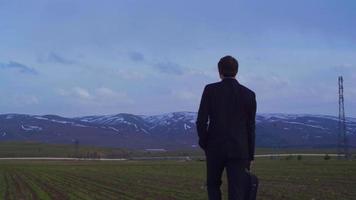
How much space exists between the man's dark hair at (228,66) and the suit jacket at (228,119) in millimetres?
75

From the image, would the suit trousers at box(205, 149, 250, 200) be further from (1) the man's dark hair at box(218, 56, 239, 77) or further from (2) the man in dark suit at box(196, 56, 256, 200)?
(1) the man's dark hair at box(218, 56, 239, 77)

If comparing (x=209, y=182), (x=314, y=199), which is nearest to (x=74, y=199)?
(x=314, y=199)

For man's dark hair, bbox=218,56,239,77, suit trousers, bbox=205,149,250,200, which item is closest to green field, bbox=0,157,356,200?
suit trousers, bbox=205,149,250,200

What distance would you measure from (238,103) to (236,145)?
0.44 metres

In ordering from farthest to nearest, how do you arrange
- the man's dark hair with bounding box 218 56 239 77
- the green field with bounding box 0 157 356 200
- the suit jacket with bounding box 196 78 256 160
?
the green field with bounding box 0 157 356 200, the man's dark hair with bounding box 218 56 239 77, the suit jacket with bounding box 196 78 256 160

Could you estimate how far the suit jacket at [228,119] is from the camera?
682 cm

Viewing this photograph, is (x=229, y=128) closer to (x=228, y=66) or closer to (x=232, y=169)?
(x=232, y=169)

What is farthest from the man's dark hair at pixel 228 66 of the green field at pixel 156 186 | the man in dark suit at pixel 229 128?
the green field at pixel 156 186

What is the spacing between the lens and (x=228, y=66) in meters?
7.03

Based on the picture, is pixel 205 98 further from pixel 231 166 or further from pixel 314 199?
pixel 314 199

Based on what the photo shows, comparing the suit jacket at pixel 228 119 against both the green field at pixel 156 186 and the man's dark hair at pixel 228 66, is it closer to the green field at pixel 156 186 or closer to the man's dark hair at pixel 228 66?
the man's dark hair at pixel 228 66

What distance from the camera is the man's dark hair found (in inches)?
276

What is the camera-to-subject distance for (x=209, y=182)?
23.2 feet

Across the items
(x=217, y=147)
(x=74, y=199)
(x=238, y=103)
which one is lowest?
(x=74, y=199)
